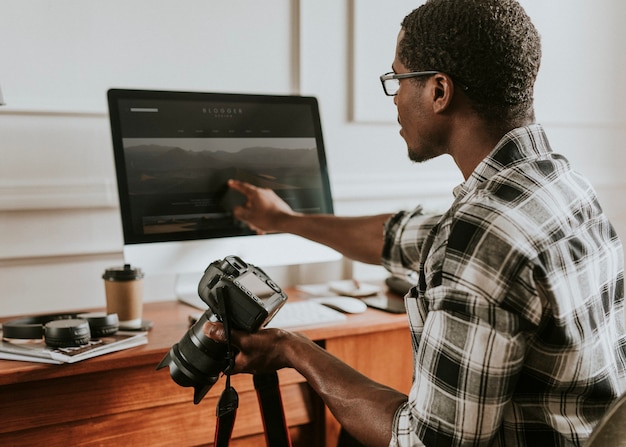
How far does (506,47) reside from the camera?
110cm

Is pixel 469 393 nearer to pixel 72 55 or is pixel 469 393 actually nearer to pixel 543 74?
pixel 72 55

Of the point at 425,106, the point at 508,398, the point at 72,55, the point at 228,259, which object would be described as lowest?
the point at 508,398

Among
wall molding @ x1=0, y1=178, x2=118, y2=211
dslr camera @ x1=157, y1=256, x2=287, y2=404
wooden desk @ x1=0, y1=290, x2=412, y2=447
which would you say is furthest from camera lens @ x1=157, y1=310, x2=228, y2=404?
wall molding @ x1=0, y1=178, x2=118, y2=211

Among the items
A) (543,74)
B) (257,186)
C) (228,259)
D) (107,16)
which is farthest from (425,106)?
(543,74)

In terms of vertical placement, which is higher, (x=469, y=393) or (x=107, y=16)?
(x=107, y=16)

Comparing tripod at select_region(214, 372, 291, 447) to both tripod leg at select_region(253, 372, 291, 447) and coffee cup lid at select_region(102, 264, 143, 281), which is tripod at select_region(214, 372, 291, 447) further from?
coffee cup lid at select_region(102, 264, 143, 281)

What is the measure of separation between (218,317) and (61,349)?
36 centimetres

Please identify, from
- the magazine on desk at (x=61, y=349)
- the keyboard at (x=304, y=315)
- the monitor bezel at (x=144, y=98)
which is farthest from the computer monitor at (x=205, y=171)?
the magazine on desk at (x=61, y=349)

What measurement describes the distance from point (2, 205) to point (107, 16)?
0.51 metres

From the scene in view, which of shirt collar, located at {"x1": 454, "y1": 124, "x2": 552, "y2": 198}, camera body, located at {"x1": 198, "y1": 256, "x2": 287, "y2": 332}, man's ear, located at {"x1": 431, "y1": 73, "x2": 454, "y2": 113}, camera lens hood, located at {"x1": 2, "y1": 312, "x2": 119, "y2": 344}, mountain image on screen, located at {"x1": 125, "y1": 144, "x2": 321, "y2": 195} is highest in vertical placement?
man's ear, located at {"x1": 431, "y1": 73, "x2": 454, "y2": 113}

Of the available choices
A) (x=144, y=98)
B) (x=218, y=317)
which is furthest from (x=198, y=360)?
(x=144, y=98)

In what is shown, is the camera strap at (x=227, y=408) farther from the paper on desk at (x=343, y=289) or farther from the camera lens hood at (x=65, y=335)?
the paper on desk at (x=343, y=289)

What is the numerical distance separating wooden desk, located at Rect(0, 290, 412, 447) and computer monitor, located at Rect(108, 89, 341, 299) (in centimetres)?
18

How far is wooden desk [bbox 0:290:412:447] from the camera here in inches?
50.6
